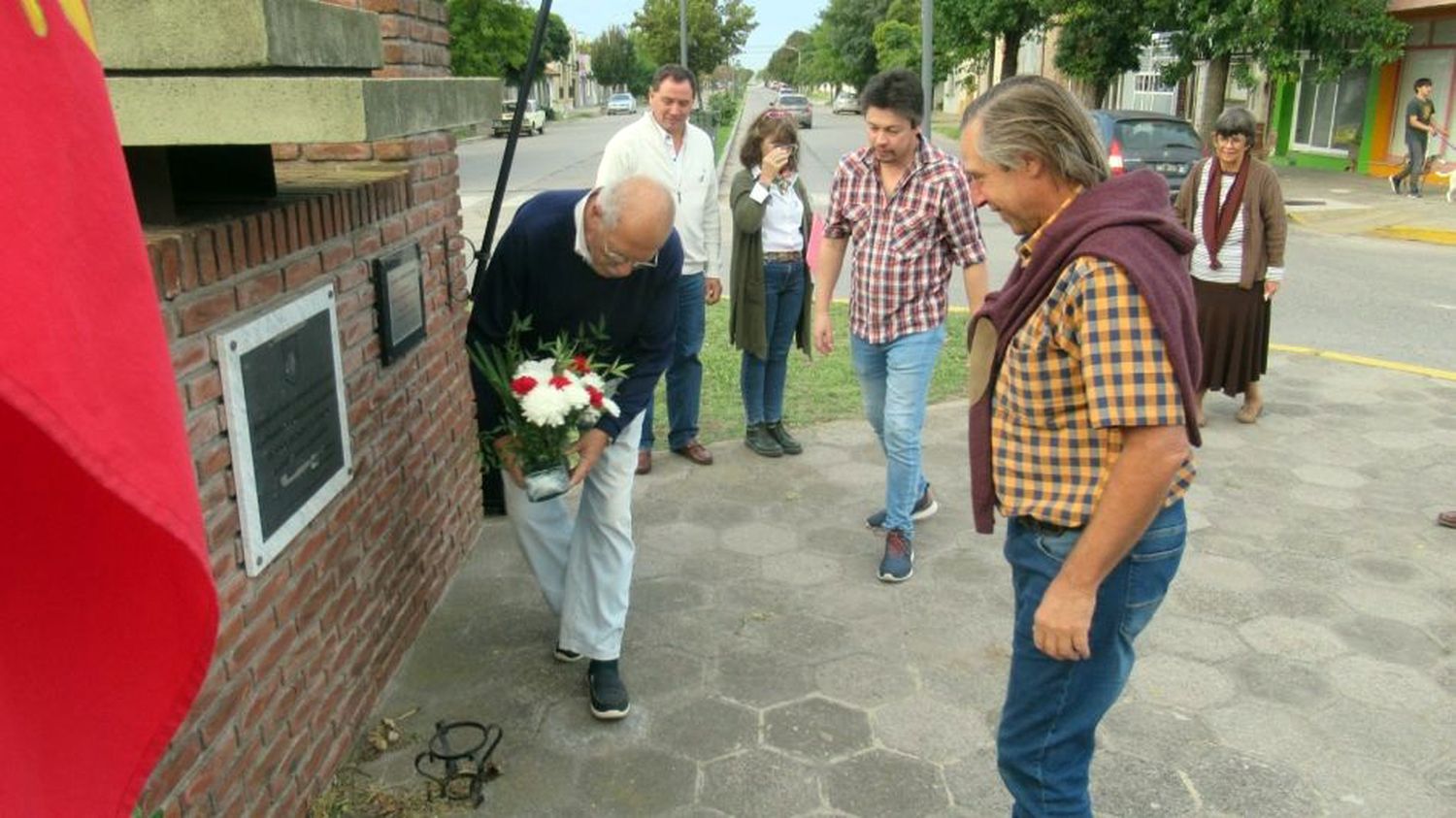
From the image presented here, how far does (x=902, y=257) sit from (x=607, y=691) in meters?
1.99

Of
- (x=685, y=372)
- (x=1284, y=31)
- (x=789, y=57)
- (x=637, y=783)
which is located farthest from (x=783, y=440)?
(x=789, y=57)

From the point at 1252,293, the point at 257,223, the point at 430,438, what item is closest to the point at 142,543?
the point at 257,223

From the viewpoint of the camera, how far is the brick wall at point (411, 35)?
3635mm

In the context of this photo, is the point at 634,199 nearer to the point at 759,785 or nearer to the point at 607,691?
the point at 607,691

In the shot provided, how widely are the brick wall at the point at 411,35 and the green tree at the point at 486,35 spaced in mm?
35827

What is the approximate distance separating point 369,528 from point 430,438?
2.32 feet

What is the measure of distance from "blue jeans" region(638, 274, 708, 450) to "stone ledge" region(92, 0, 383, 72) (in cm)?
334

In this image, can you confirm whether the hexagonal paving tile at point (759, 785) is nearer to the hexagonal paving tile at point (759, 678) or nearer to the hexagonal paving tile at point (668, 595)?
the hexagonal paving tile at point (759, 678)

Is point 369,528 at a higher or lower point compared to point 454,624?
higher

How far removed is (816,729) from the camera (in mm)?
3338

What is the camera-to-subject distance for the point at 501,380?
3281 millimetres

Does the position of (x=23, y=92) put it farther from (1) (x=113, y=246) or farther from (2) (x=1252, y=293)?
(2) (x=1252, y=293)

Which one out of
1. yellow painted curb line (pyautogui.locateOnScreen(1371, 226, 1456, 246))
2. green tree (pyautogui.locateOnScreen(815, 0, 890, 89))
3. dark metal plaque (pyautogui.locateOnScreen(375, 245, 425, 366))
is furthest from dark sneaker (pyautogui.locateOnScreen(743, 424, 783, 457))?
green tree (pyautogui.locateOnScreen(815, 0, 890, 89))

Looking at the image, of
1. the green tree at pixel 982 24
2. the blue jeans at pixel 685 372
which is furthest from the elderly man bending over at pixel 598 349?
the green tree at pixel 982 24
